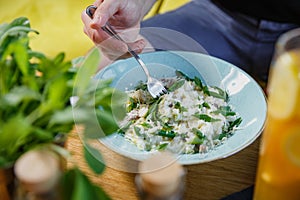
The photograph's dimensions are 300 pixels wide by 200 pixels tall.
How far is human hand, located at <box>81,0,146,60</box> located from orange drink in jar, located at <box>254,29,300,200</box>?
1.69ft

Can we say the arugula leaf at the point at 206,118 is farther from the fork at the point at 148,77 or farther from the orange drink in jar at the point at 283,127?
the orange drink in jar at the point at 283,127

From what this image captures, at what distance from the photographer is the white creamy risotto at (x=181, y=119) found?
93 cm

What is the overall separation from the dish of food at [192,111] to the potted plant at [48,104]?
195 millimetres

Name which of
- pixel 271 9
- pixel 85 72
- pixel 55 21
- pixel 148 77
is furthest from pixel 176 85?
pixel 55 21

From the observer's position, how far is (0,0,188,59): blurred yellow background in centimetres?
172

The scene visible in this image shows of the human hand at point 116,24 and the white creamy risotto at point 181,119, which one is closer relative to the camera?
the white creamy risotto at point 181,119

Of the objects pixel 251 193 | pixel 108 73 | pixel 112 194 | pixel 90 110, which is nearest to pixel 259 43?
pixel 108 73

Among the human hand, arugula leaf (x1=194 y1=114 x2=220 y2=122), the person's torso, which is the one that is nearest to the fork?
the human hand

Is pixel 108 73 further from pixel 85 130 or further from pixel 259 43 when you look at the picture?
pixel 259 43

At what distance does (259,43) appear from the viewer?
1495mm

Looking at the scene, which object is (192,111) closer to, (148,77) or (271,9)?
(148,77)

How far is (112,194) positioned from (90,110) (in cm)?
24

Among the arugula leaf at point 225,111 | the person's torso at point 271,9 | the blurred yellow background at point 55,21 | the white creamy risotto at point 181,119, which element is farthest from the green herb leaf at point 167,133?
the blurred yellow background at point 55,21

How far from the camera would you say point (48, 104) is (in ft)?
2.10
